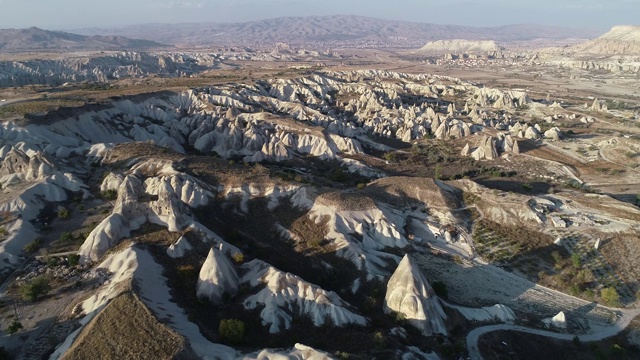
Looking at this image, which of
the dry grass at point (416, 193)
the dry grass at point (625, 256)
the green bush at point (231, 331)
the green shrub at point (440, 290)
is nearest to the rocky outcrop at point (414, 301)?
the green shrub at point (440, 290)

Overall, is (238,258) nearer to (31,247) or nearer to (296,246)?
(296,246)

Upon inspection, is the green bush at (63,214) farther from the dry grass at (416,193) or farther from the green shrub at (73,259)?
the dry grass at (416,193)

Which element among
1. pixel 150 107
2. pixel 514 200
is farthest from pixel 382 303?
pixel 150 107

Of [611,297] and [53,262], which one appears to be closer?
[53,262]

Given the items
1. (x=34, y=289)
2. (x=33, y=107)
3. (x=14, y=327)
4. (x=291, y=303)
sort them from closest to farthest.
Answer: (x=14, y=327) < (x=34, y=289) < (x=291, y=303) < (x=33, y=107)

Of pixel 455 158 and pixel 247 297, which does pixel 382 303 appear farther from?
pixel 455 158

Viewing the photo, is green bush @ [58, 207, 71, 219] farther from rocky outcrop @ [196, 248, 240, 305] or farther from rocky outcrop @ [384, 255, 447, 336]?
rocky outcrop @ [384, 255, 447, 336]

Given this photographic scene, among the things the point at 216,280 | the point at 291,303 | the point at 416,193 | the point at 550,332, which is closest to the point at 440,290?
the point at 550,332
